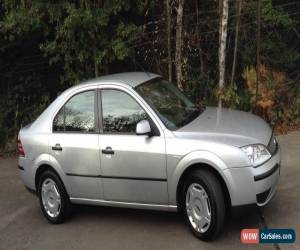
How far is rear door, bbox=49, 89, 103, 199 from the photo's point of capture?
6465mm

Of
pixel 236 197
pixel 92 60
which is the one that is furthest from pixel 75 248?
pixel 92 60

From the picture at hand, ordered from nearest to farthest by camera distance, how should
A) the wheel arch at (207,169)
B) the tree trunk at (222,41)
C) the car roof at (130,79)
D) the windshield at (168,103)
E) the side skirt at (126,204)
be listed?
the wheel arch at (207,169)
the side skirt at (126,204)
the windshield at (168,103)
the car roof at (130,79)
the tree trunk at (222,41)

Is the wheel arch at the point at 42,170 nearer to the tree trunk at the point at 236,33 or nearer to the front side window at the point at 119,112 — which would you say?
the front side window at the point at 119,112

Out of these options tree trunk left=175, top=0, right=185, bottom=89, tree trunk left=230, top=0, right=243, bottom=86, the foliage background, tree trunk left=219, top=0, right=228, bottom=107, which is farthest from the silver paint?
tree trunk left=230, top=0, right=243, bottom=86

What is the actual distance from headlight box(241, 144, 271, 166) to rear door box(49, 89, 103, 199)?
5.59ft

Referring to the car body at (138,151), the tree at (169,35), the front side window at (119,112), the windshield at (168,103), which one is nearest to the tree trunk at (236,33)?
the tree at (169,35)

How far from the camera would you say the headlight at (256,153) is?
5.57 m

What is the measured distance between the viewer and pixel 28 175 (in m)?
7.14

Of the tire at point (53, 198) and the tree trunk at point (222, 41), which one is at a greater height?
the tree trunk at point (222, 41)

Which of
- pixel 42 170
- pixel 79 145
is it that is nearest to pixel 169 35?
pixel 42 170

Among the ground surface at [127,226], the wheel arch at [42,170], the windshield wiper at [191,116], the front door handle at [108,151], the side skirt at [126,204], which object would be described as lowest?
the ground surface at [127,226]

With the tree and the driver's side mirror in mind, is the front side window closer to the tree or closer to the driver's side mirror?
the driver's side mirror

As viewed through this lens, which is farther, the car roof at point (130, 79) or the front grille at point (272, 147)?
the car roof at point (130, 79)

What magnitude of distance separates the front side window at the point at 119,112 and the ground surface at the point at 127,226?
43.5 inches
